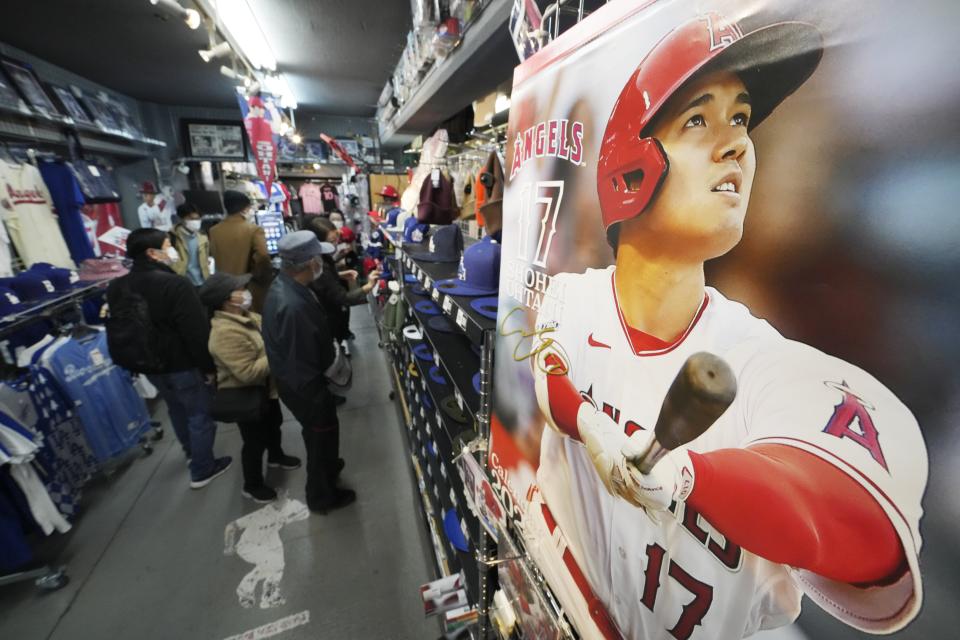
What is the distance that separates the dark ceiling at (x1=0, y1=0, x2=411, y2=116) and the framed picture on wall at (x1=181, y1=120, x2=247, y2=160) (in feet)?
4.43

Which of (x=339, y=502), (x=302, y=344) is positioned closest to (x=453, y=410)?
(x=302, y=344)

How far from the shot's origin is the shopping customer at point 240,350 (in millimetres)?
1961

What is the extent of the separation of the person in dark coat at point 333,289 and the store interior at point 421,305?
55mm

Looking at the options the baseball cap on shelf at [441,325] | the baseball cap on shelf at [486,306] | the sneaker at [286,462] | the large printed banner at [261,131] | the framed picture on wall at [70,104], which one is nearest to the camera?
the baseball cap on shelf at [486,306]

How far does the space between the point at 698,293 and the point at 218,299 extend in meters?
2.24

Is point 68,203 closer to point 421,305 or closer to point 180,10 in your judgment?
point 180,10

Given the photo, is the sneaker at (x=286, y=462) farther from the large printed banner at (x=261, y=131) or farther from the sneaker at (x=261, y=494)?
the large printed banner at (x=261, y=131)

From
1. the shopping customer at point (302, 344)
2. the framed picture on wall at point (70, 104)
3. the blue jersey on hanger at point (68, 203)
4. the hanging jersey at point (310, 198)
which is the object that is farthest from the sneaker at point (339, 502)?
the hanging jersey at point (310, 198)

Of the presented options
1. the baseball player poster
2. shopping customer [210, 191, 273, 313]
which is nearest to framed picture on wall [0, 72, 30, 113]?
shopping customer [210, 191, 273, 313]

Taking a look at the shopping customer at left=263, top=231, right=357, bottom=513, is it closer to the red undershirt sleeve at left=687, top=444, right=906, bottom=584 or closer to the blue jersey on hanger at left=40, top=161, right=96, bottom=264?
the red undershirt sleeve at left=687, top=444, right=906, bottom=584

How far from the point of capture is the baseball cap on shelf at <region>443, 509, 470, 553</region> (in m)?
1.34

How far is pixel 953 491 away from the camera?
191mm

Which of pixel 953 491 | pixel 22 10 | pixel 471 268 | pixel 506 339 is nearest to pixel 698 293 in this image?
pixel 953 491

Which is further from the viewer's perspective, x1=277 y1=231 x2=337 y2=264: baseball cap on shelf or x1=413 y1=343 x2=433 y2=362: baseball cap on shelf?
x1=277 y1=231 x2=337 y2=264: baseball cap on shelf
